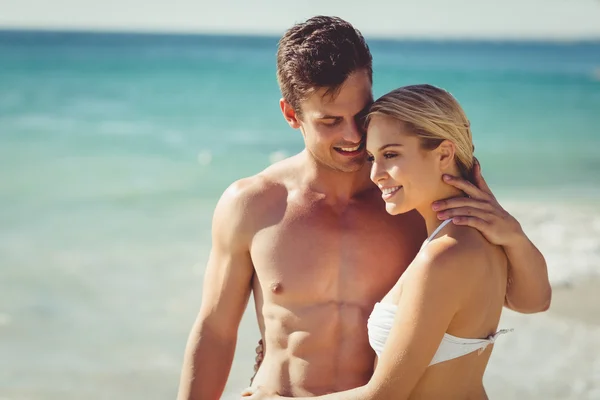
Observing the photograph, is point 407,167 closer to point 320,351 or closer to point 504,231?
point 504,231

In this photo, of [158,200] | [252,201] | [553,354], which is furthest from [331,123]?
[158,200]

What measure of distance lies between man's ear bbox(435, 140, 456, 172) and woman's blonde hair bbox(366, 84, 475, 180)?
12 millimetres

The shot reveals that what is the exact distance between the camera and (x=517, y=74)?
93.5ft

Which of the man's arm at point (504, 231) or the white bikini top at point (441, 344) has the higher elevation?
the man's arm at point (504, 231)

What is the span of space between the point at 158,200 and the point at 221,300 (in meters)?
7.99

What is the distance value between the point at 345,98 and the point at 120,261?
244 inches

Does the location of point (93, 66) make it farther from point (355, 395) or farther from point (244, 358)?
point (355, 395)

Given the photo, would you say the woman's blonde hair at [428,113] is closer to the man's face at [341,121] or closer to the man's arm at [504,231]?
the man's arm at [504,231]

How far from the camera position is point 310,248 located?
3230 mm

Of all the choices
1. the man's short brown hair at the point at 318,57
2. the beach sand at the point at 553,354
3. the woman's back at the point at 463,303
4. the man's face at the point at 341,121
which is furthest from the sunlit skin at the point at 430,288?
the beach sand at the point at 553,354

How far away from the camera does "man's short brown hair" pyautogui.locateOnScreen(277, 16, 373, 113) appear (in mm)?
2969

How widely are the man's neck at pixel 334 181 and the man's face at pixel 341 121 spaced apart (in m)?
0.15

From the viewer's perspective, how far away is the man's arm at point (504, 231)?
8.78 ft

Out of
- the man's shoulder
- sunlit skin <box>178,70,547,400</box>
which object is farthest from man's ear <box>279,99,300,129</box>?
the man's shoulder
